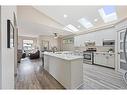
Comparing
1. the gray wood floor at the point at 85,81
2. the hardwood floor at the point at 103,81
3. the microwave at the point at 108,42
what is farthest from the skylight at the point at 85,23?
the hardwood floor at the point at 103,81

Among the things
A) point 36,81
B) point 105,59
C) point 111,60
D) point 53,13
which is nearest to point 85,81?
point 36,81

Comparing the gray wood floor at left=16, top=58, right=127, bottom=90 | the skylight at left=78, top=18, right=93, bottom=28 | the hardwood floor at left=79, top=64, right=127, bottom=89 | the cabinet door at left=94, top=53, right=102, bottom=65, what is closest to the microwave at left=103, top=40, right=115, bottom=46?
the cabinet door at left=94, top=53, right=102, bottom=65

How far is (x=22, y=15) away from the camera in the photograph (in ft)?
18.1

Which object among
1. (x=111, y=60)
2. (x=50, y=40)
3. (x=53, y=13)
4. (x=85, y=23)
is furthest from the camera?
(x=50, y=40)

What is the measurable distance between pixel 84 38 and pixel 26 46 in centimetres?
775

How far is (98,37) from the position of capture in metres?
6.55

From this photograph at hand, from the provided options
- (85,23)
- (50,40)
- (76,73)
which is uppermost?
(85,23)

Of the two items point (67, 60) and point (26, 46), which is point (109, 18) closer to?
point (67, 60)

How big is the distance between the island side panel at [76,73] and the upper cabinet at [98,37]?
135 inches

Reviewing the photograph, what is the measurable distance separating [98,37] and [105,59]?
5.00 ft

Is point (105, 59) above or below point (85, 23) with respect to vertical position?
below

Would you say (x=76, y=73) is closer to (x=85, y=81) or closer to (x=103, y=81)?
(x=85, y=81)

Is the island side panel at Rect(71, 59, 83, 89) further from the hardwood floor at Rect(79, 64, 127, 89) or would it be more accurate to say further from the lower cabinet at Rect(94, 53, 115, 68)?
the lower cabinet at Rect(94, 53, 115, 68)
